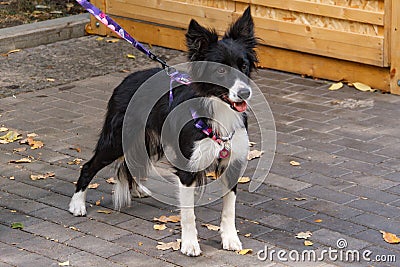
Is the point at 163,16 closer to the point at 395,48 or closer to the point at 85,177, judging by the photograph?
the point at 395,48

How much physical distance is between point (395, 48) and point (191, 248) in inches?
160

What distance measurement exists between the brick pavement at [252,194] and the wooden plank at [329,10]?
2.48ft

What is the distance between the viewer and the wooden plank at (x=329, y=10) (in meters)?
8.50

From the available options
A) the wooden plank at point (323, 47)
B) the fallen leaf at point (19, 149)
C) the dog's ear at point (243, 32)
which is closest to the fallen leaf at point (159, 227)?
the dog's ear at point (243, 32)

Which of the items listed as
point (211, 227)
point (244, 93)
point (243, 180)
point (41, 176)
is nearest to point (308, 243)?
point (211, 227)

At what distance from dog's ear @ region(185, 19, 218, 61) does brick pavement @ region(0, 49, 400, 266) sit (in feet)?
4.04

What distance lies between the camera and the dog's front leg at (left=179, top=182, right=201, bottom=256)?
Result: 5.17 metres

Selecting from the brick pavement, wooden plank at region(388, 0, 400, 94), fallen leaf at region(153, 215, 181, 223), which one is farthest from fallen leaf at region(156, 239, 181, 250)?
wooden plank at region(388, 0, 400, 94)

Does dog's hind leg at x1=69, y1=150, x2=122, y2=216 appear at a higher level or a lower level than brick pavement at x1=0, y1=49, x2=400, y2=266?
higher

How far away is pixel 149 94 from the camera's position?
5586 mm

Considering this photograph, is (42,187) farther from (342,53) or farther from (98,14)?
(342,53)

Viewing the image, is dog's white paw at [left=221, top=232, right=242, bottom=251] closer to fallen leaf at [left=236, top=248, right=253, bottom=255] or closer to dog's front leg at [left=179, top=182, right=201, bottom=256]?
fallen leaf at [left=236, top=248, right=253, bottom=255]

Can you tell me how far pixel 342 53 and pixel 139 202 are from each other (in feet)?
11.7

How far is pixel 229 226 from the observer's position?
5.27 m
